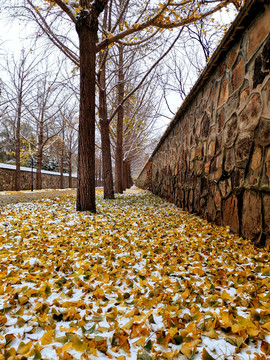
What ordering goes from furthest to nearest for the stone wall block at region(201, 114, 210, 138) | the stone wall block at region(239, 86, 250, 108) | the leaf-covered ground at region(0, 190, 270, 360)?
the stone wall block at region(201, 114, 210, 138)
the stone wall block at region(239, 86, 250, 108)
the leaf-covered ground at region(0, 190, 270, 360)

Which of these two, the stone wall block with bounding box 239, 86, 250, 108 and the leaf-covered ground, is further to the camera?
the stone wall block with bounding box 239, 86, 250, 108

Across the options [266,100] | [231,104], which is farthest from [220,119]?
[266,100]

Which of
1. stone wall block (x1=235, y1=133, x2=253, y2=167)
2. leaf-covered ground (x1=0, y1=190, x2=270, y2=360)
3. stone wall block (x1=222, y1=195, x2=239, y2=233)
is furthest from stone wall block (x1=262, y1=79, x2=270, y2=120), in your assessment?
leaf-covered ground (x1=0, y1=190, x2=270, y2=360)

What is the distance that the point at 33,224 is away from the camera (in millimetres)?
3455

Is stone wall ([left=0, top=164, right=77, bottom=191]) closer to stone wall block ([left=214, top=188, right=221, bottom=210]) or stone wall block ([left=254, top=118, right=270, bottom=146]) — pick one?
stone wall block ([left=214, top=188, right=221, bottom=210])

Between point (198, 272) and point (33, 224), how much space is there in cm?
273

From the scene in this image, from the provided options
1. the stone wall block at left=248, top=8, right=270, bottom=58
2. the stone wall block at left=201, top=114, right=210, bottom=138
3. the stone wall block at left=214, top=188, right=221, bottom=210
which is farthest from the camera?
the stone wall block at left=201, top=114, right=210, bottom=138

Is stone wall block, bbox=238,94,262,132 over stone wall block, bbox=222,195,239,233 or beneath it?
over

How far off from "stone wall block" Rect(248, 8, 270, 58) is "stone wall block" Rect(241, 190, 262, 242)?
1516 millimetres

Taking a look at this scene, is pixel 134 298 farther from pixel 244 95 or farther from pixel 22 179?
pixel 22 179

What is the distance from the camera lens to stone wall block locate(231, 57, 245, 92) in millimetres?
2559

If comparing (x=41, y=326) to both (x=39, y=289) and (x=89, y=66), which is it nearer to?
(x=39, y=289)

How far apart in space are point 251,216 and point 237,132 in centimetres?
99

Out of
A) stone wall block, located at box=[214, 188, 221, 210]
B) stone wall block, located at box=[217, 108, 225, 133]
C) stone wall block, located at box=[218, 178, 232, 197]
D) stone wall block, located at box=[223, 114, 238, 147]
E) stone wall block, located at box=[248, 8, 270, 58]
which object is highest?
stone wall block, located at box=[248, 8, 270, 58]
